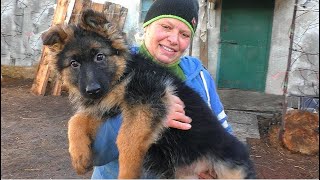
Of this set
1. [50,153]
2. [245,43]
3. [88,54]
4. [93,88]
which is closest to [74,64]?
[88,54]

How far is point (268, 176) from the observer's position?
6090 millimetres

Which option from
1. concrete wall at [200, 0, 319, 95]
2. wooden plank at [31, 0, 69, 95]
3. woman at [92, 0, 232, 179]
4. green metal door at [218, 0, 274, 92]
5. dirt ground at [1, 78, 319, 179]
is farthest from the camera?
green metal door at [218, 0, 274, 92]

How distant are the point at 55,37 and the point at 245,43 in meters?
9.61

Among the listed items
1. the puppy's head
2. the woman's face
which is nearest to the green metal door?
the woman's face

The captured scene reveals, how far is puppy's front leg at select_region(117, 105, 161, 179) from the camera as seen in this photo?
235 centimetres

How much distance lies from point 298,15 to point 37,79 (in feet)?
24.5

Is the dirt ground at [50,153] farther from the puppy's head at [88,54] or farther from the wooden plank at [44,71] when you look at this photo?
the puppy's head at [88,54]

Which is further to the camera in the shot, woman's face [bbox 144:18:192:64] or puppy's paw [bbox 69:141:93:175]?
woman's face [bbox 144:18:192:64]

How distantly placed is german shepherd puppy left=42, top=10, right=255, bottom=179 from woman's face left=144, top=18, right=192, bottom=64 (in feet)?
0.59

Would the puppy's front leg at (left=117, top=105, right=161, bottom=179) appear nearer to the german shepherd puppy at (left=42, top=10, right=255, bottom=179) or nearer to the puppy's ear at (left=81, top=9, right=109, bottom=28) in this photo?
the german shepherd puppy at (left=42, top=10, right=255, bottom=179)

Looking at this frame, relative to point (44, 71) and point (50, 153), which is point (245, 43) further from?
point (50, 153)

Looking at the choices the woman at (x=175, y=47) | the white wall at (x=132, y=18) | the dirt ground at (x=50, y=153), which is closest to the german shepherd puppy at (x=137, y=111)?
the woman at (x=175, y=47)

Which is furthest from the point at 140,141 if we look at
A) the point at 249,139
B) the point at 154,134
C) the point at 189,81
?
the point at 249,139

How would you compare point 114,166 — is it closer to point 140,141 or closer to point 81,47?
point 140,141
